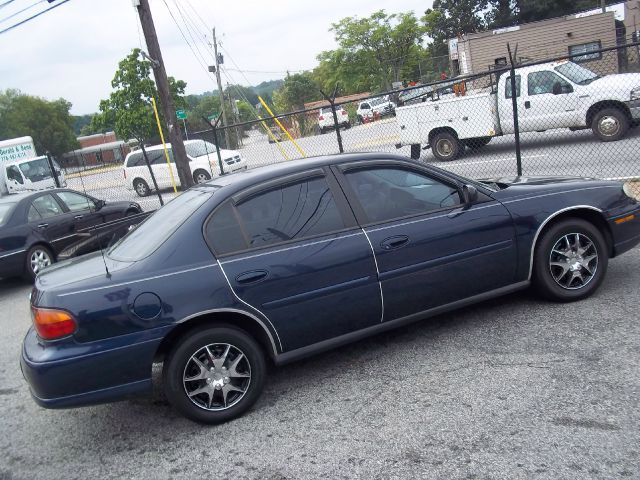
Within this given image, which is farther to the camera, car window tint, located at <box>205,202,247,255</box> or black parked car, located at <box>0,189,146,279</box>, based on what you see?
black parked car, located at <box>0,189,146,279</box>

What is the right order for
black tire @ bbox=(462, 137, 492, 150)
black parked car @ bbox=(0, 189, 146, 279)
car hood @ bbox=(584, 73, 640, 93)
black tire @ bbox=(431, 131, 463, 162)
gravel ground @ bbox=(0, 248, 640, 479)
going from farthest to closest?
black tire @ bbox=(462, 137, 492, 150) < black tire @ bbox=(431, 131, 463, 162) < car hood @ bbox=(584, 73, 640, 93) < black parked car @ bbox=(0, 189, 146, 279) < gravel ground @ bbox=(0, 248, 640, 479)

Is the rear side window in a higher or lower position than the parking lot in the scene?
higher

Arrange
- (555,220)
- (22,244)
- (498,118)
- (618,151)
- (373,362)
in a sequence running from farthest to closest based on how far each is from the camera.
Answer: (498,118) → (618,151) → (22,244) → (555,220) → (373,362)

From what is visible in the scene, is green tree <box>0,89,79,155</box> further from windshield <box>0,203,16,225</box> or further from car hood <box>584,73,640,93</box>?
car hood <box>584,73,640,93</box>

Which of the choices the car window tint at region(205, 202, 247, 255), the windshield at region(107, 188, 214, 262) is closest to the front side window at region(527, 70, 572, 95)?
the windshield at region(107, 188, 214, 262)

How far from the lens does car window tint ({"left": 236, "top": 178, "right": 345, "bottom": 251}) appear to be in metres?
4.10

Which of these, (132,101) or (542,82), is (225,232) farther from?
(132,101)

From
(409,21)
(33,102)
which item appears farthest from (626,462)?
(33,102)

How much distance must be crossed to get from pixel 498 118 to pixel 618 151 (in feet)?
9.69

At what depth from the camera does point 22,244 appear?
9031 millimetres

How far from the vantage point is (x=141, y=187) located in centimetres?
2064

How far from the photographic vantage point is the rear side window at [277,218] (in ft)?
13.2

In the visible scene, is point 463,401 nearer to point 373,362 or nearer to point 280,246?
point 373,362

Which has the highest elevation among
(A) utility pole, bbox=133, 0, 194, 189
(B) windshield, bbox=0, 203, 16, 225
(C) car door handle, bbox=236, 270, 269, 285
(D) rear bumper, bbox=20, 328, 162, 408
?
(A) utility pole, bbox=133, 0, 194, 189
